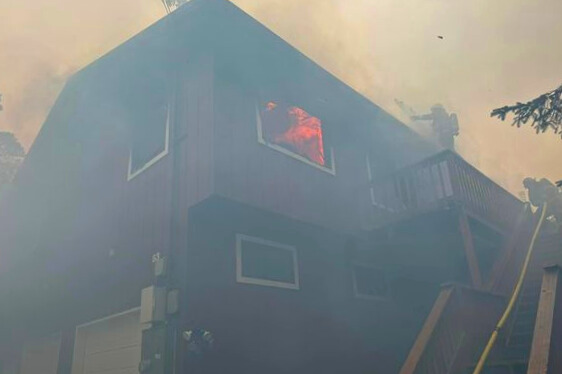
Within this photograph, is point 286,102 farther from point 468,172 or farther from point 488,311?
point 488,311

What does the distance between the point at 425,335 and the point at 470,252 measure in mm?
3004

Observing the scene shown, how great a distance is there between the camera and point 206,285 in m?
7.12

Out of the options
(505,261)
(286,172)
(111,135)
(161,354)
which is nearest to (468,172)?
(505,261)

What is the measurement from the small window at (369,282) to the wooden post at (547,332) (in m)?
4.49

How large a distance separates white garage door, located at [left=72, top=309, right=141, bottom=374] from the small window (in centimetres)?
463

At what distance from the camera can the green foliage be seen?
5.86 m

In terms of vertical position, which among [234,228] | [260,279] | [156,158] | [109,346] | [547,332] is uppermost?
[156,158]

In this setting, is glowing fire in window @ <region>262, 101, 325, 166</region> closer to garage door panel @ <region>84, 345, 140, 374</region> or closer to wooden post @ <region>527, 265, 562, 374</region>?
garage door panel @ <region>84, 345, 140, 374</region>

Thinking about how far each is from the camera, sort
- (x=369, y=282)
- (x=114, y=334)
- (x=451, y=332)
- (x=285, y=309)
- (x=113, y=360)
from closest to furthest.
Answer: (x=451, y=332), (x=285, y=309), (x=113, y=360), (x=114, y=334), (x=369, y=282)

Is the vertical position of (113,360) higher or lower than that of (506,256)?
lower

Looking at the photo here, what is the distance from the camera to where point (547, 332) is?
5.42m

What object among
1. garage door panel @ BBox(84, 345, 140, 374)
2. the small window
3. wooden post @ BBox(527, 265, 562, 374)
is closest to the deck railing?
the small window

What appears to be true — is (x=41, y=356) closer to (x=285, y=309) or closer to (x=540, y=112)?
(x=285, y=309)

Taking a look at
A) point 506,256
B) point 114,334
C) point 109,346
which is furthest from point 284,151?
point 506,256
